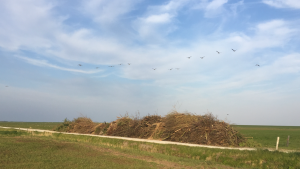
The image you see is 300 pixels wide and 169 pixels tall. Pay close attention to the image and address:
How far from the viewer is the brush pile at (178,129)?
24094mm

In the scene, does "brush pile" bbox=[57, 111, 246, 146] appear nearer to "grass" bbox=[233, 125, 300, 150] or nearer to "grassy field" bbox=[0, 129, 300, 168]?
"grass" bbox=[233, 125, 300, 150]

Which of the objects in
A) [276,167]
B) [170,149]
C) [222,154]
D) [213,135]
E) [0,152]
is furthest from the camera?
[213,135]

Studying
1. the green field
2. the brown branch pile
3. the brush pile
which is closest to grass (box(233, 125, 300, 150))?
the green field

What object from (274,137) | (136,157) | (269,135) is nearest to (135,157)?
(136,157)

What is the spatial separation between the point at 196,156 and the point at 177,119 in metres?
10.9

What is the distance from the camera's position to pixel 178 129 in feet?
88.7

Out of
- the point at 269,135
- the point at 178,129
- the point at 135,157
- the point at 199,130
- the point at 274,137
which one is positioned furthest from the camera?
the point at 269,135

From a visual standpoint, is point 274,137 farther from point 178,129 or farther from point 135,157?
point 135,157

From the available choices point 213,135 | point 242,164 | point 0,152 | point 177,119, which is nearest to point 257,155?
point 242,164

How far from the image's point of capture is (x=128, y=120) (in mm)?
35250

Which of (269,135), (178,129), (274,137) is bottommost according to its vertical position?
(269,135)

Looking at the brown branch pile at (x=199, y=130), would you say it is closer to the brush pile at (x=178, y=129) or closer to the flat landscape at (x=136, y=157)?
the brush pile at (x=178, y=129)

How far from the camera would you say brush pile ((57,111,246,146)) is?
24.1m

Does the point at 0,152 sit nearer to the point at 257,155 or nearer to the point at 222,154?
the point at 222,154
